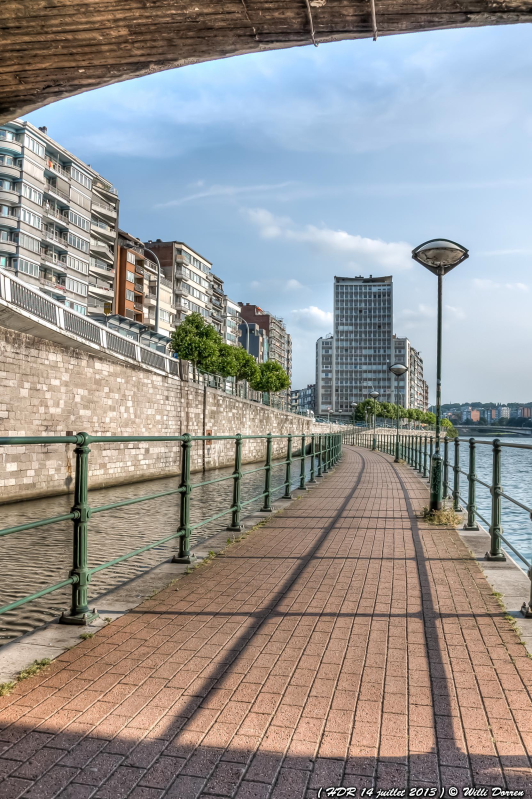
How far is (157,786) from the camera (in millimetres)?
2320

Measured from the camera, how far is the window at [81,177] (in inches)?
2261

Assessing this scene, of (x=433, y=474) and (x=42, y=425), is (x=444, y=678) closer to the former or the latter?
(x=433, y=474)

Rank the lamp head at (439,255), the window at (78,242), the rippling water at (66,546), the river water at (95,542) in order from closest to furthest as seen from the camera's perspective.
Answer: the rippling water at (66,546) → the river water at (95,542) → the lamp head at (439,255) → the window at (78,242)

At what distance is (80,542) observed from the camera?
4.19m

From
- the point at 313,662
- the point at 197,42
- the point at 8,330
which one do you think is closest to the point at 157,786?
the point at 313,662

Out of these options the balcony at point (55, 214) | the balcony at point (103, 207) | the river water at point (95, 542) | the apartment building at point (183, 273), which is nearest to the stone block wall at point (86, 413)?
the river water at point (95, 542)

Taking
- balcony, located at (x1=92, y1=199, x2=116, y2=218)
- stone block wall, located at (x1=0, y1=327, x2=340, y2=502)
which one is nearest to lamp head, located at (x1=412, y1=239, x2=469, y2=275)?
stone block wall, located at (x1=0, y1=327, x2=340, y2=502)

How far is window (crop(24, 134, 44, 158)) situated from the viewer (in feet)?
163

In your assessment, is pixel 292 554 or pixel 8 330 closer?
pixel 292 554

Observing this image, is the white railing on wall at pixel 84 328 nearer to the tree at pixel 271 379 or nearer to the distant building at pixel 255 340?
the tree at pixel 271 379

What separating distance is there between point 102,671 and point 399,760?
1611 millimetres

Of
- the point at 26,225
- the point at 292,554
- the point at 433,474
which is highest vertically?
the point at 26,225

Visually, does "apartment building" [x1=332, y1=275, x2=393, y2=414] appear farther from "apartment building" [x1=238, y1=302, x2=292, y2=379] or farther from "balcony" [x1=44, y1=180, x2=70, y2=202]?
"balcony" [x1=44, y1=180, x2=70, y2=202]

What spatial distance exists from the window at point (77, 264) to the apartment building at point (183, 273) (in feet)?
73.6
